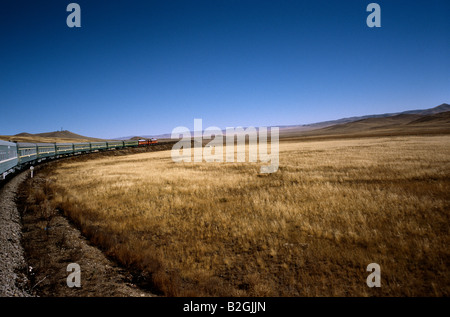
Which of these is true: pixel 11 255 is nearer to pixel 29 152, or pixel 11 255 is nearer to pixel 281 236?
pixel 281 236

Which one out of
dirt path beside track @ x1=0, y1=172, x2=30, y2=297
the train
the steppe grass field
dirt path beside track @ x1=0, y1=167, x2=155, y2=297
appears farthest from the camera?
the train

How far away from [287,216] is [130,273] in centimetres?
519

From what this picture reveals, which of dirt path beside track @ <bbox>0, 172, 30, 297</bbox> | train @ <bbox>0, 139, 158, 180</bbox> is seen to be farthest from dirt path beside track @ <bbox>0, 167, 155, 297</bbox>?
train @ <bbox>0, 139, 158, 180</bbox>

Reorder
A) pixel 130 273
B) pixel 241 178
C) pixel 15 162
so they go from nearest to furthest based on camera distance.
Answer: pixel 130 273, pixel 241 178, pixel 15 162

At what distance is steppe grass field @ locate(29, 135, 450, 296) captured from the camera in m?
4.19

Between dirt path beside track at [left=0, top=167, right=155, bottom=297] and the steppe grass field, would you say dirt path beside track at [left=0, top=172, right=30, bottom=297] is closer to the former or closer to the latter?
dirt path beside track at [left=0, top=167, right=155, bottom=297]

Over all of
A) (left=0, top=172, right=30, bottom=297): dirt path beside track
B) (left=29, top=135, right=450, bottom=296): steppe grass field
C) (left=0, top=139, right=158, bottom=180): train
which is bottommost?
(left=29, top=135, right=450, bottom=296): steppe grass field

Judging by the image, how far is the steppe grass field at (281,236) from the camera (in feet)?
13.7

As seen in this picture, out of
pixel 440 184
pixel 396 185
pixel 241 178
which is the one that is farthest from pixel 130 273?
pixel 440 184

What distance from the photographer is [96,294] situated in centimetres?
382

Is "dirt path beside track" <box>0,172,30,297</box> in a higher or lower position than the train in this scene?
lower

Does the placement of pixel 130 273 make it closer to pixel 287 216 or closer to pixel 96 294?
pixel 96 294

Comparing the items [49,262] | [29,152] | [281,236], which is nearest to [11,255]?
[49,262]

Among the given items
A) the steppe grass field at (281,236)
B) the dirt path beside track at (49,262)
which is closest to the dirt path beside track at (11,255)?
the dirt path beside track at (49,262)
